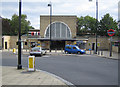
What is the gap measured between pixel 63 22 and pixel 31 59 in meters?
39.3

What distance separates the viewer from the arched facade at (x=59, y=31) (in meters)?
48.8

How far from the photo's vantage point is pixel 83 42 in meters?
44.6

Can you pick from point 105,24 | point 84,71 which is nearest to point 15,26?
point 105,24

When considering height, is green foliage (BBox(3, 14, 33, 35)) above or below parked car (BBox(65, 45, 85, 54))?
above

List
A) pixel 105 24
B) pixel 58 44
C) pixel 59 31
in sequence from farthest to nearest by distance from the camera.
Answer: pixel 105 24
pixel 59 31
pixel 58 44

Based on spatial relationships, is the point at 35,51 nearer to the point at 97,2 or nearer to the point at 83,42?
the point at 97,2

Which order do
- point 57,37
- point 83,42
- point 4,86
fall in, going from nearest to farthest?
point 4,86 → point 83,42 → point 57,37

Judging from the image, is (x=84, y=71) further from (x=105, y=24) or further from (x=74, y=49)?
(x=105, y=24)

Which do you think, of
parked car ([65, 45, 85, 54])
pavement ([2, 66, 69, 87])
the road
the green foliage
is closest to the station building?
parked car ([65, 45, 85, 54])

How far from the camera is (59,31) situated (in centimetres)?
4909

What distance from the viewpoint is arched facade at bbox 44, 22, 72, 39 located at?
160 ft

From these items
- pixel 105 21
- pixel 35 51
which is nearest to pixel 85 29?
pixel 105 21

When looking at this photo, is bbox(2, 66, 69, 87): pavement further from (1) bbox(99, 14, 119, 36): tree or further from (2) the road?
(1) bbox(99, 14, 119, 36): tree

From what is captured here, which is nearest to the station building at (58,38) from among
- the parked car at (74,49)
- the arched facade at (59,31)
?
the arched facade at (59,31)
